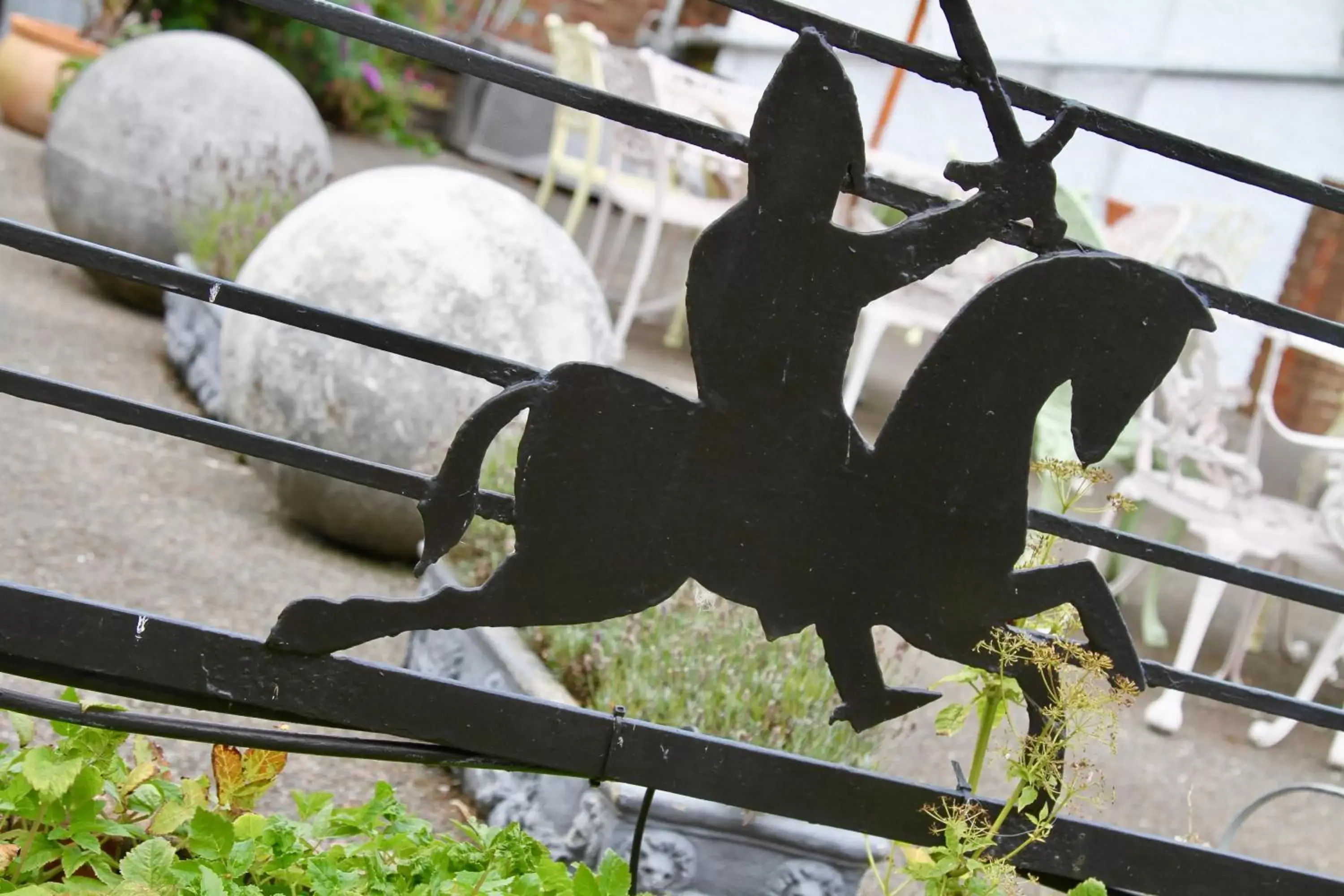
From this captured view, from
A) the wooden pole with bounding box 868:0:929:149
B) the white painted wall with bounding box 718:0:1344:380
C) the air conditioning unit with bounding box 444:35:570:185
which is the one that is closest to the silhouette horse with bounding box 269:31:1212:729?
the wooden pole with bounding box 868:0:929:149

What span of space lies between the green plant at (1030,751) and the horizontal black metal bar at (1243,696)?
6 centimetres

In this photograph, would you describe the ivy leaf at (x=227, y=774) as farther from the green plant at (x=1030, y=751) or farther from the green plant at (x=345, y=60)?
the green plant at (x=345, y=60)

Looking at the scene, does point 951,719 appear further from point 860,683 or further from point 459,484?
point 459,484

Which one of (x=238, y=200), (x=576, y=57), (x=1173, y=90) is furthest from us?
(x=1173, y=90)

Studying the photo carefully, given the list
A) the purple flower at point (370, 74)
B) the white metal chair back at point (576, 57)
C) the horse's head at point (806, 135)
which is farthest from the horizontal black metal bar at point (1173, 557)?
the purple flower at point (370, 74)

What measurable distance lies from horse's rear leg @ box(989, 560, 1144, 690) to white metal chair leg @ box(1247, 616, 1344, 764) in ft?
11.4

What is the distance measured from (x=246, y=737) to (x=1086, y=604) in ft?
3.09

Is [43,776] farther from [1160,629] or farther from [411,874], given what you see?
[1160,629]

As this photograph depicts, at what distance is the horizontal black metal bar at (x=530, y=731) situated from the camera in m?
1.40

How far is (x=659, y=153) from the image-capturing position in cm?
718

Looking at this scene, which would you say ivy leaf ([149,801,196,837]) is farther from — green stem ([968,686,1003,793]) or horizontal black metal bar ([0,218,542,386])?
green stem ([968,686,1003,793])

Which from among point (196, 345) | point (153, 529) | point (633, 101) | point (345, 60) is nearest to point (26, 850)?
point (633, 101)

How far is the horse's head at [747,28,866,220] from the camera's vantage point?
51.4 inches

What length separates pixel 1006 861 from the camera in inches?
66.7
